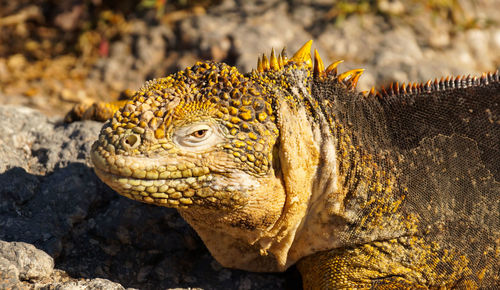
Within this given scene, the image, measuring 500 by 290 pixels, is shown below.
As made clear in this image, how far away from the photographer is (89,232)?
3943mm

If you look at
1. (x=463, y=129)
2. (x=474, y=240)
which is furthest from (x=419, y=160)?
(x=474, y=240)

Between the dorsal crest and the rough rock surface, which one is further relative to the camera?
the rough rock surface

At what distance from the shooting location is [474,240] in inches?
141

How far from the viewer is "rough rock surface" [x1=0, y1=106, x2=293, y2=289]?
3.65 meters

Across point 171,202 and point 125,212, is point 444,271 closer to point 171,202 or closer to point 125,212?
point 171,202

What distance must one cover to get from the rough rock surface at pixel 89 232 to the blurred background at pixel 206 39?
11.8ft

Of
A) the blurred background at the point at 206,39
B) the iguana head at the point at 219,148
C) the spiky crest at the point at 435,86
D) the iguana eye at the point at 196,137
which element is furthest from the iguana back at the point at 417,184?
the blurred background at the point at 206,39

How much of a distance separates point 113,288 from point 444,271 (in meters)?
2.00

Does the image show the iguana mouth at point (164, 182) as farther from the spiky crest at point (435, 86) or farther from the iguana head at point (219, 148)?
the spiky crest at point (435, 86)

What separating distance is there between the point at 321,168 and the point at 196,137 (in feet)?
2.53

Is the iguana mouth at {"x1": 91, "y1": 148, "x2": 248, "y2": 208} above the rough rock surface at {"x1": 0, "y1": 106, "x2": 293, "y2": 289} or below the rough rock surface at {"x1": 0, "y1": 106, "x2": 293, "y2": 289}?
above

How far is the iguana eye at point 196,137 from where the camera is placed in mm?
3035

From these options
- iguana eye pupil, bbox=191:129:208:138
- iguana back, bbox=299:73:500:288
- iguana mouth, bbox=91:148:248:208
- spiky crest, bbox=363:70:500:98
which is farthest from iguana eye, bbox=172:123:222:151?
spiky crest, bbox=363:70:500:98

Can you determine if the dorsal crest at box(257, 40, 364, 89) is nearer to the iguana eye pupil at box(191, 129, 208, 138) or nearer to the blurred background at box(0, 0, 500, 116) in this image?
the iguana eye pupil at box(191, 129, 208, 138)
